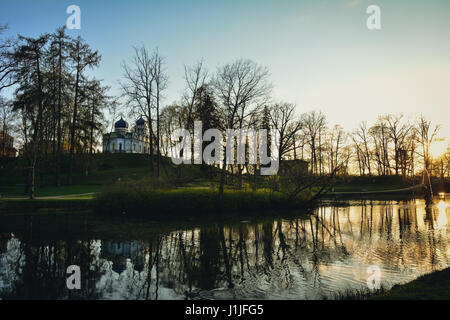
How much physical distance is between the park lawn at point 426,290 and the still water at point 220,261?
40.3 inches

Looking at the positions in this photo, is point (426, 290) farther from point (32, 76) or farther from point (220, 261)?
point (32, 76)

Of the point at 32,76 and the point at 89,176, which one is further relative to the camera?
the point at 89,176

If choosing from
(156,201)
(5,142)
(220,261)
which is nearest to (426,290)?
(220,261)

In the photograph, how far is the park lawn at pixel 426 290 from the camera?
550 cm

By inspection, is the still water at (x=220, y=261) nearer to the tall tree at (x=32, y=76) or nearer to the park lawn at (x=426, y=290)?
the park lawn at (x=426, y=290)

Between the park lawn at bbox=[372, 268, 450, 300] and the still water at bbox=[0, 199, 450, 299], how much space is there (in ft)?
3.36

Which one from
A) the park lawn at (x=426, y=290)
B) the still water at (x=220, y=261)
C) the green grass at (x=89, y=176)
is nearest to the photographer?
the park lawn at (x=426, y=290)

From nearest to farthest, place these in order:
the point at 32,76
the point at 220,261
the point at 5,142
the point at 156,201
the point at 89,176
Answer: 1. the point at 220,261
2. the point at 156,201
3. the point at 32,76
4. the point at 89,176
5. the point at 5,142

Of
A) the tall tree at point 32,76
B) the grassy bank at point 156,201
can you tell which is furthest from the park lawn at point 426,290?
the tall tree at point 32,76

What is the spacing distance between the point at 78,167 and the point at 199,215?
3267 cm

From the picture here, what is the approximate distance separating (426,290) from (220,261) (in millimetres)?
5827

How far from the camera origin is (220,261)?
10.0 meters

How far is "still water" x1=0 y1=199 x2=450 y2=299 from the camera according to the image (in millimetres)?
7293

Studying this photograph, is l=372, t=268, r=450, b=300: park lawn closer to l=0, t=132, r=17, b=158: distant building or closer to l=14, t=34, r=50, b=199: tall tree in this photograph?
l=14, t=34, r=50, b=199: tall tree
